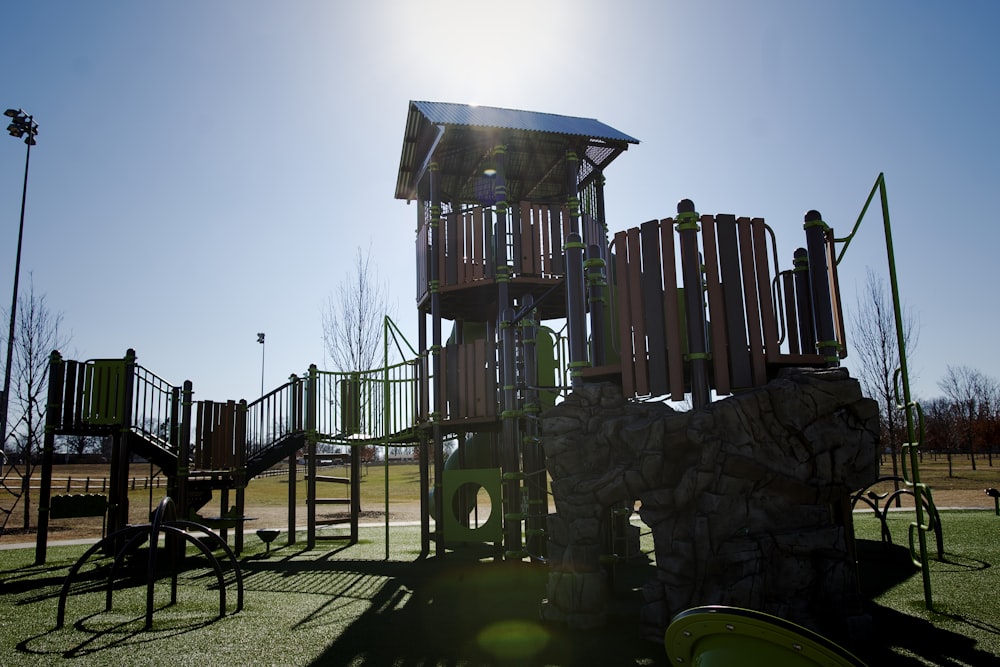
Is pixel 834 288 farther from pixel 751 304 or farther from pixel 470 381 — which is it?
pixel 470 381

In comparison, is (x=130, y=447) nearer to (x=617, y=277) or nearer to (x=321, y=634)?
(x=321, y=634)

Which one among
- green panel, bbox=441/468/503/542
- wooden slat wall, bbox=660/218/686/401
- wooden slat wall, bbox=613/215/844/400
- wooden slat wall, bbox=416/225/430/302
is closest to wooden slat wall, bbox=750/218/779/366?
wooden slat wall, bbox=613/215/844/400

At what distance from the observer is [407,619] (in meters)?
7.88

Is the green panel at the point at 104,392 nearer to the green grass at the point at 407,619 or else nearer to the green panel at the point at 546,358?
the green grass at the point at 407,619

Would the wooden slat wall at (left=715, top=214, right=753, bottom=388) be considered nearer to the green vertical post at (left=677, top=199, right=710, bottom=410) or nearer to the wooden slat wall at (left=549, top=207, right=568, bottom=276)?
the green vertical post at (left=677, top=199, right=710, bottom=410)

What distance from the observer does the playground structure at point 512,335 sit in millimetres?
7117

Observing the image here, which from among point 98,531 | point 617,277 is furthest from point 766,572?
point 98,531

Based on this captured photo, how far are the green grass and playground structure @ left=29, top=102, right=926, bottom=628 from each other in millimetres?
939

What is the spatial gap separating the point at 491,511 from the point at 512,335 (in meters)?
3.19

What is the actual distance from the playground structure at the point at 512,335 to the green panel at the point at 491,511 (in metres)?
0.03

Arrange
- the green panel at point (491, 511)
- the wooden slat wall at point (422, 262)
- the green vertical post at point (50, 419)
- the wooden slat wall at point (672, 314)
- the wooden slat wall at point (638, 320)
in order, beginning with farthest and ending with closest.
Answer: the green vertical post at point (50, 419), the wooden slat wall at point (422, 262), the green panel at point (491, 511), the wooden slat wall at point (638, 320), the wooden slat wall at point (672, 314)

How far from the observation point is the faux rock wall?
6.00m

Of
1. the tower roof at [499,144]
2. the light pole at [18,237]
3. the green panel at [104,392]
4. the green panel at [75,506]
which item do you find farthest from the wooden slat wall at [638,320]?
the light pole at [18,237]

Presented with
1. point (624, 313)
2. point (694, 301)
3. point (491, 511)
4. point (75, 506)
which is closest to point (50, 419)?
point (75, 506)
